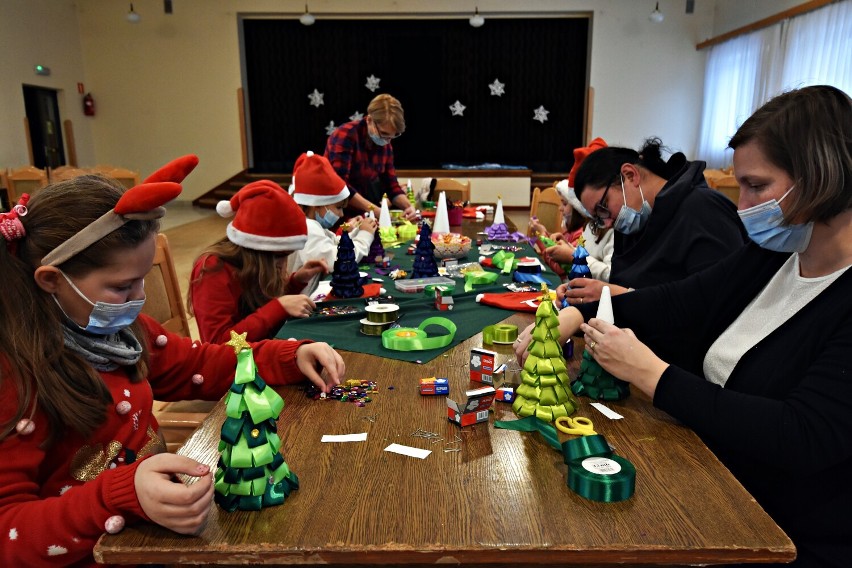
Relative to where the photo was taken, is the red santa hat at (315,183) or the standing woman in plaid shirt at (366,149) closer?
the red santa hat at (315,183)

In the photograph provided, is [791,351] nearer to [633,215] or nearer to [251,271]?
[633,215]

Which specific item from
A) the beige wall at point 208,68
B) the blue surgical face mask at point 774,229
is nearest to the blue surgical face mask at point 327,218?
the blue surgical face mask at point 774,229

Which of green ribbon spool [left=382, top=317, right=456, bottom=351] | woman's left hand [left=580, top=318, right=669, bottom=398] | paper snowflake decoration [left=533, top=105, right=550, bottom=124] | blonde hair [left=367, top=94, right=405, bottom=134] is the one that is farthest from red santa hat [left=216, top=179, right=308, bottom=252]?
paper snowflake decoration [left=533, top=105, right=550, bottom=124]

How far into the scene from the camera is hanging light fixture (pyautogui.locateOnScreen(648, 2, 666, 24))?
1035cm

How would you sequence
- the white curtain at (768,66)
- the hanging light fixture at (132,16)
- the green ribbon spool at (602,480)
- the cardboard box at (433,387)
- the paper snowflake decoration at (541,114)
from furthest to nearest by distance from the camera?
1. the paper snowflake decoration at (541,114)
2. the hanging light fixture at (132,16)
3. the white curtain at (768,66)
4. the cardboard box at (433,387)
5. the green ribbon spool at (602,480)

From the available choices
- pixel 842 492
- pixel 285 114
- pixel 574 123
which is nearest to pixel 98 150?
pixel 285 114

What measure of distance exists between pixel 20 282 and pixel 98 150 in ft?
41.7

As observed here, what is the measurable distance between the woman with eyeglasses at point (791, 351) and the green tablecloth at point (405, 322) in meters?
0.61

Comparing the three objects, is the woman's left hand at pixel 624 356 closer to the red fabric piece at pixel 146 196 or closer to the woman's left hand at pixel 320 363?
the woman's left hand at pixel 320 363

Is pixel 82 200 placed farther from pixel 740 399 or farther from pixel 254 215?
pixel 740 399

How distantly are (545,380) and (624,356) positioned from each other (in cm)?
19

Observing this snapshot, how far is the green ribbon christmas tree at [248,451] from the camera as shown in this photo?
1002mm

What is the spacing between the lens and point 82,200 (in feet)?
3.80

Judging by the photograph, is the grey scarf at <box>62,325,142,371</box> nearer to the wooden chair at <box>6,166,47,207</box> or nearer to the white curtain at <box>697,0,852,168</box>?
the white curtain at <box>697,0,852,168</box>
